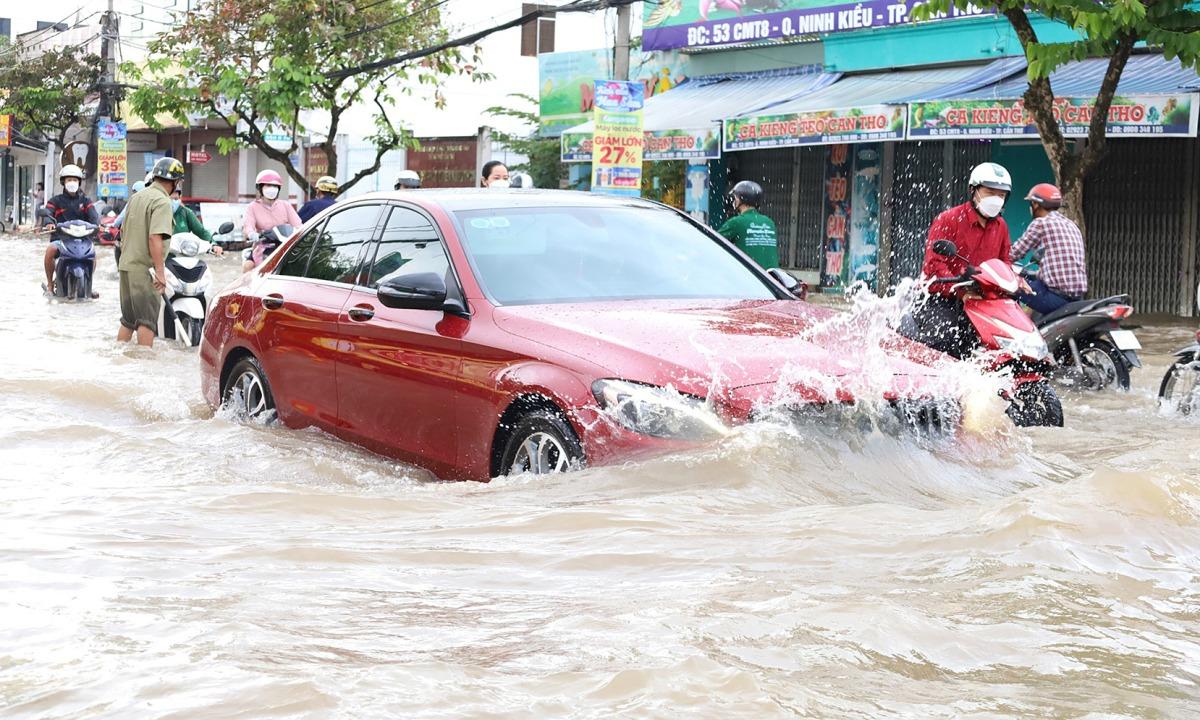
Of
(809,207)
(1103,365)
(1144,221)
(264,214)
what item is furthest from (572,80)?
(1103,365)

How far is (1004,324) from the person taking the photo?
29.2ft

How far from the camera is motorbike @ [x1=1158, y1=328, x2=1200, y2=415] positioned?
9719mm

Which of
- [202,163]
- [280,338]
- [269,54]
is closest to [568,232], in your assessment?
[280,338]

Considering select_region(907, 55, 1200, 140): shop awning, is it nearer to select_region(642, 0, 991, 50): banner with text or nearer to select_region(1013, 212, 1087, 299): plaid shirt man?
select_region(642, 0, 991, 50): banner with text

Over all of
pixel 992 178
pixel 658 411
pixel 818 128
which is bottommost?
pixel 658 411

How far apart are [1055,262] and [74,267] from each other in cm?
1202

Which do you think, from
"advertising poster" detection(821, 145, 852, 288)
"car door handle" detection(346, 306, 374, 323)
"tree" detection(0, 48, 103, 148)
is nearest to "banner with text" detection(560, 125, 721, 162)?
"advertising poster" detection(821, 145, 852, 288)

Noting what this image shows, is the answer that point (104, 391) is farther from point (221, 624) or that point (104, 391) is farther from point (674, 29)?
point (674, 29)

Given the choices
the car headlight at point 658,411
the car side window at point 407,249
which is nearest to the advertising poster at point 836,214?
the car side window at point 407,249

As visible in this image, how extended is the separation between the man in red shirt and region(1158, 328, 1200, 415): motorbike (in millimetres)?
1286

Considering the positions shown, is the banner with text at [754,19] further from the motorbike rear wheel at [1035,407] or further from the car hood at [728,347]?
the car hood at [728,347]

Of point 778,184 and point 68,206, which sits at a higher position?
point 778,184

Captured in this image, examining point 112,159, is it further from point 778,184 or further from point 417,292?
point 417,292

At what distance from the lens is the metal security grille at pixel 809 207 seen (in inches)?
894
